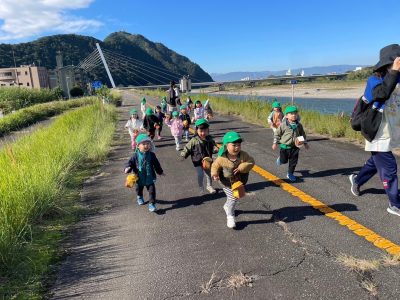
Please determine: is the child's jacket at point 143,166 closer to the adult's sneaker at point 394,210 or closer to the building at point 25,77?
the adult's sneaker at point 394,210

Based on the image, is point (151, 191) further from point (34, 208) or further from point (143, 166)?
point (34, 208)

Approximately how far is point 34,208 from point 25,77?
4360 inches

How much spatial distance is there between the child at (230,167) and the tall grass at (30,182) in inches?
92.5

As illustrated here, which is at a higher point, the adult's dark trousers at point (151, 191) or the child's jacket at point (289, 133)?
the child's jacket at point (289, 133)

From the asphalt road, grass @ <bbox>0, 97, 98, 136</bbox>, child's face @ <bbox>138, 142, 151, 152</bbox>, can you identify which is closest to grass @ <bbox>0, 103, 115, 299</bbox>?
the asphalt road

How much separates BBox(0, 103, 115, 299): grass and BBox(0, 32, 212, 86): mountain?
96.5 m

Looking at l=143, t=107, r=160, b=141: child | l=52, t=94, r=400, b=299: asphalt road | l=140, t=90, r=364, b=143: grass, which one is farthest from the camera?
l=143, t=107, r=160, b=141: child

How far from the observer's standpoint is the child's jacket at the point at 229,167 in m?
4.47

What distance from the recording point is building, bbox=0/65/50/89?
101 metres

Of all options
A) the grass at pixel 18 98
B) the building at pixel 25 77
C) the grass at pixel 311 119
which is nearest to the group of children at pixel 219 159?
the grass at pixel 311 119

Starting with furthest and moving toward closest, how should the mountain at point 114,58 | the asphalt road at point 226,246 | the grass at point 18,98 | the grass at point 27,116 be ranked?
the mountain at point 114,58, the grass at point 18,98, the grass at point 27,116, the asphalt road at point 226,246

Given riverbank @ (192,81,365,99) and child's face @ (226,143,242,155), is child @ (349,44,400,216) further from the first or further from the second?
riverbank @ (192,81,365,99)

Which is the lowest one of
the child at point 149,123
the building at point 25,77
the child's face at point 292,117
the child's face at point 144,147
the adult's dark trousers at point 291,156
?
the adult's dark trousers at point 291,156

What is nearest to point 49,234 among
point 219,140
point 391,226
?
point 391,226
